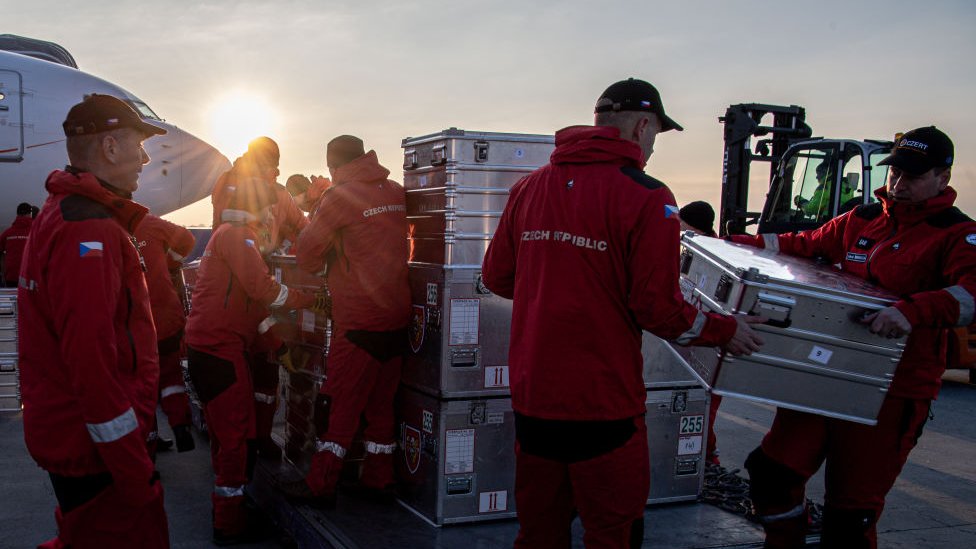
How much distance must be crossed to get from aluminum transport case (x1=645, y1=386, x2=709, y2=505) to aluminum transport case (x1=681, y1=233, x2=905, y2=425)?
1.49 m

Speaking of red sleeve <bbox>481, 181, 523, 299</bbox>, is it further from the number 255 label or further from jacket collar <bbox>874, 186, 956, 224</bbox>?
the number 255 label

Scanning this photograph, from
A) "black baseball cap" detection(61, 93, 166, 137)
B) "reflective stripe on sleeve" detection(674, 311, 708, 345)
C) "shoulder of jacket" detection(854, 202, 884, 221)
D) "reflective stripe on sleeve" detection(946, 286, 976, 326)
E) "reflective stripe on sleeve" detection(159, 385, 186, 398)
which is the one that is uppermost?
"black baseball cap" detection(61, 93, 166, 137)

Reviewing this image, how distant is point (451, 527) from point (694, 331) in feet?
7.00

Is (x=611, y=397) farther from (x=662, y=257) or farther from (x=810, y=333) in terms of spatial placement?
(x=810, y=333)

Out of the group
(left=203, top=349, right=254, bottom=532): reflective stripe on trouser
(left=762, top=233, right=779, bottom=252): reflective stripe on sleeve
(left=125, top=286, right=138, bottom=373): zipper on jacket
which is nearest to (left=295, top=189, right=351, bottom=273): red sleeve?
(left=203, top=349, right=254, bottom=532): reflective stripe on trouser

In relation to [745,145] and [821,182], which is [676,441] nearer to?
[821,182]

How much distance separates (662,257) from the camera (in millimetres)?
2557

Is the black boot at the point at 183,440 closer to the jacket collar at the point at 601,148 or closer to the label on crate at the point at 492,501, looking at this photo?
the label on crate at the point at 492,501

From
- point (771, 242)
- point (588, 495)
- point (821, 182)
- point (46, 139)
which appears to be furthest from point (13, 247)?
point (821, 182)

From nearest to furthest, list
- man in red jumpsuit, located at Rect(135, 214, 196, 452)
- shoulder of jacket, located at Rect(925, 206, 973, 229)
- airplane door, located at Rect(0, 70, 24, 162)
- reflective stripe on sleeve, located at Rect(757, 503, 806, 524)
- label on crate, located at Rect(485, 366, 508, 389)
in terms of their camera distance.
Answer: shoulder of jacket, located at Rect(925, 206, 973, 229) < reflective stripe on sleeve, located at Rect(757, 503, 806, 524) < label on crate, located at Rect(485, 366, 508, 389) < man in red jumpsuit, located at Rect(135, 214, 196, 452) < airplane door, located at Rect(0, 70, 24, 162)

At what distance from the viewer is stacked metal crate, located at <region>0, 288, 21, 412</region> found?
791 cm

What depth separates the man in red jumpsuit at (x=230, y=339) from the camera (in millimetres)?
4469

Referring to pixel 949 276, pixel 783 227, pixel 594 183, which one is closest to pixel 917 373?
pixel 949 276

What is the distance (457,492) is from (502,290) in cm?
154
